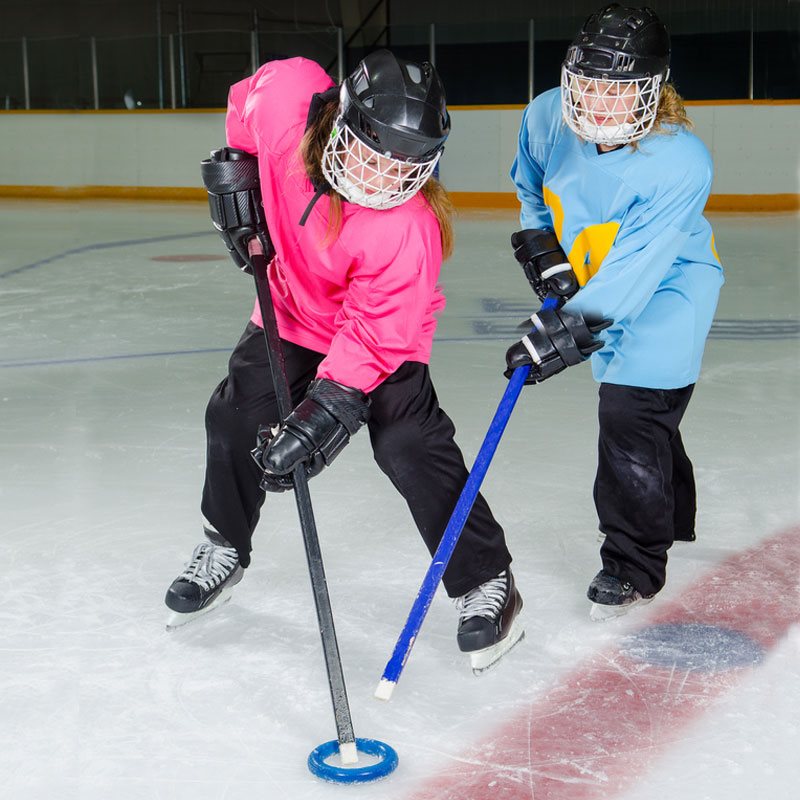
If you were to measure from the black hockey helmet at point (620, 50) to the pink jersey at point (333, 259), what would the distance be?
0.36 metres

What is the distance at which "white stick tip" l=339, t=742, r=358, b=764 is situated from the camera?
158 cm

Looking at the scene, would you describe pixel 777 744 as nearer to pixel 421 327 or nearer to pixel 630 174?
pixel 421 327

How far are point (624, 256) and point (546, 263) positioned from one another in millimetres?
233

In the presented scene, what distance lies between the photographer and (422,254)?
5.75 feet

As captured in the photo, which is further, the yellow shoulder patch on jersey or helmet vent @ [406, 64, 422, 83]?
the yellow shoulder patch on jersey

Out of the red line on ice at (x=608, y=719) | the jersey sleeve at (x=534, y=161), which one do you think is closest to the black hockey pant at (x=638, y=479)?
the red line on ice at (x=608, y=719)

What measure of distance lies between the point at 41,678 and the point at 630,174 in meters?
1.21

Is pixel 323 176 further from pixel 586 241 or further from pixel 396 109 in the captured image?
pixel 586 241

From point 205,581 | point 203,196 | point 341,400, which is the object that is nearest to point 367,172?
point 341,400

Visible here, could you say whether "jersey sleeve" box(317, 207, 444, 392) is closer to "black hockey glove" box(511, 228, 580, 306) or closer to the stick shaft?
the stick shaft

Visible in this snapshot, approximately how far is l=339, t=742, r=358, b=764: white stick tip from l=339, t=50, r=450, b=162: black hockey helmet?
0.77 m

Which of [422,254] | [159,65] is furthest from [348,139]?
[159,65]

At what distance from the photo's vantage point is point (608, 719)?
1.73 metres

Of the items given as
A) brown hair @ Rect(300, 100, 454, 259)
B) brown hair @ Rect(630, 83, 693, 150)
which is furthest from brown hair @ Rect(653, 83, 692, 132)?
brown hair @ Rect(300, 100, 454, 259)
